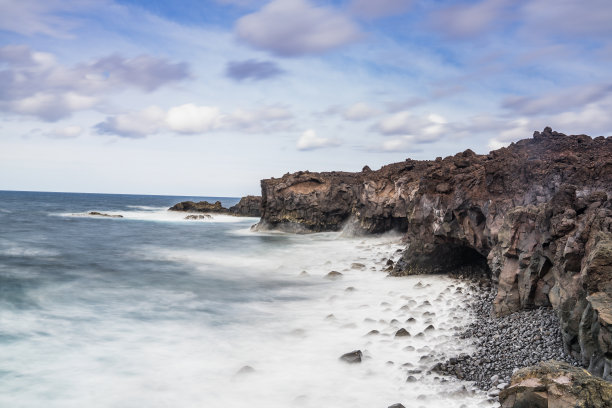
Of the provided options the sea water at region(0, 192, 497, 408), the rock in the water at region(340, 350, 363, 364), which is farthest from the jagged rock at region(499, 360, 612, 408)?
the rock in the water at region(340, 350, 363, 364)

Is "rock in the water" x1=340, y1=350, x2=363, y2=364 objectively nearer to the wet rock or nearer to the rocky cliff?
the rocky cliff

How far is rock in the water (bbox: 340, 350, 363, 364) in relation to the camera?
8453 mm

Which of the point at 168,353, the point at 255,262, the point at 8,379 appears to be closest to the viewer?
the point at 8,379

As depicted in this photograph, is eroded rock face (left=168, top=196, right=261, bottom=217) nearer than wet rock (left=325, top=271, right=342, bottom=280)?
No

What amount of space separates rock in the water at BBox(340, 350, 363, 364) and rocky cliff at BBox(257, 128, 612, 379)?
3.57 metres

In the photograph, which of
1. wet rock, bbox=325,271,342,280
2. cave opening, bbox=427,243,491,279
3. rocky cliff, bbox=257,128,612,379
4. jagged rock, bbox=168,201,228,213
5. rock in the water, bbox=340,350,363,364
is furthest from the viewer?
jagged rock, bbox=168,201,228,213

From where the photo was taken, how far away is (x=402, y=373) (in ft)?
25.6

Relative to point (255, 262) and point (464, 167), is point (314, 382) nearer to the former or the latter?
point (464, 167)

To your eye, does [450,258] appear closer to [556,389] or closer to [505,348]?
[505,348]

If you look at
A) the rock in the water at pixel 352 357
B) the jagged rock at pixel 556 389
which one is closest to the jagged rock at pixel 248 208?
the rock in the water at pixel 352 357

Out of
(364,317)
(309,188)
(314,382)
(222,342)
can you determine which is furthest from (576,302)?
(309,188)

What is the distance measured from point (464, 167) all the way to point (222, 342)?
1281cm

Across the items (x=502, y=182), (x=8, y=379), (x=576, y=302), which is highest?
(x=502, y=182)

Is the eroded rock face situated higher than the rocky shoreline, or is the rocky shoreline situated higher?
the eroded rock face
